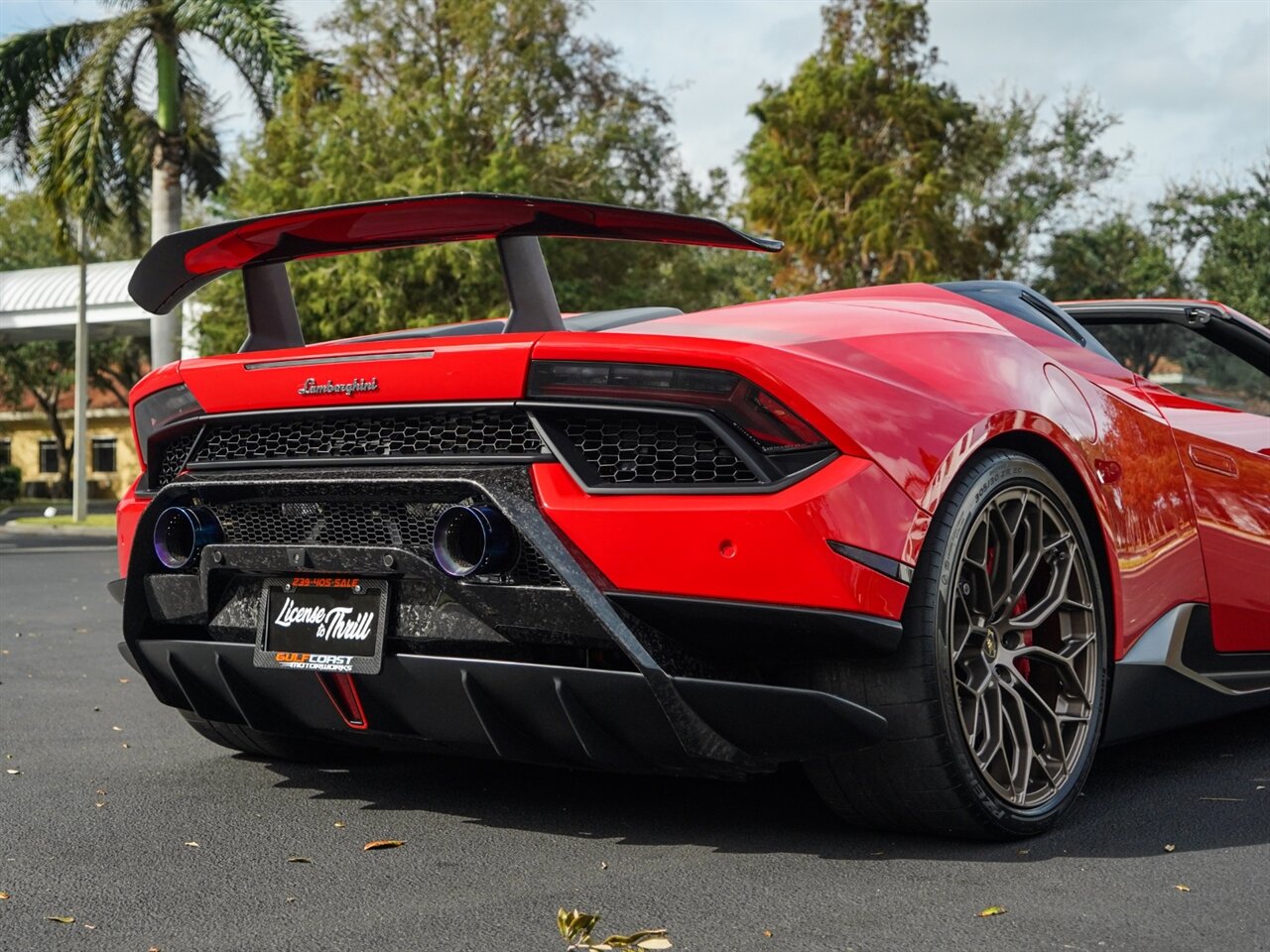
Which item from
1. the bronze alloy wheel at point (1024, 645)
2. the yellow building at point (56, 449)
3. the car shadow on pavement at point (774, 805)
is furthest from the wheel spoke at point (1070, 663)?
the yellow building at point (56, 449)

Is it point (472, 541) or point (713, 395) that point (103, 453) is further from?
point (713, 395)

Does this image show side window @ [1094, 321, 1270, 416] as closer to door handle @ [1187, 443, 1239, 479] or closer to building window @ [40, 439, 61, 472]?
door handle @ [1187, 443, 1239, 479]

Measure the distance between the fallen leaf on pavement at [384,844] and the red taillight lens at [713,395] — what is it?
110 centimetres

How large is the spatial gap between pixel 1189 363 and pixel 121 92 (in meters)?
20.8

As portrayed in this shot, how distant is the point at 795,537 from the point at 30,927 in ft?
5.18

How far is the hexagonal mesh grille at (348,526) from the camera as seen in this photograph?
3.22m

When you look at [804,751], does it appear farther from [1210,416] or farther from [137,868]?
[1210,416]

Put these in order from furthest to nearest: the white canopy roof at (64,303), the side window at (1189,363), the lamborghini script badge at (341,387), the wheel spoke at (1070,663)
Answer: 1. the white canopy roof at (64,303)
2. the side window at (1189,363)
3. the wheel spoke at (1070,663)
4. the lamborghini script badge at (341,387)

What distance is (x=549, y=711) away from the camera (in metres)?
3.18

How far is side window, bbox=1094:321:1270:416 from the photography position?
5113 mm

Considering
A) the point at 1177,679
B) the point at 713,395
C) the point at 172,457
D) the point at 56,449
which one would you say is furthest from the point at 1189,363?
the point at 56,449

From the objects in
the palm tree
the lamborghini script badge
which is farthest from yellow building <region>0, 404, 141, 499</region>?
the lamborghini script badge

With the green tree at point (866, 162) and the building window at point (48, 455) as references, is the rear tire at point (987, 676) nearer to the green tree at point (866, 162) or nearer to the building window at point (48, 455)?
the green tree at point (866, 162)

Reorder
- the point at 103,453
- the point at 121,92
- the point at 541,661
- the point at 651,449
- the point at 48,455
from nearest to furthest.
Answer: the point at 651,449
the point at 541,661
the point at 121,92
the point at 103,453
the point at 48,455
